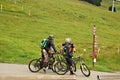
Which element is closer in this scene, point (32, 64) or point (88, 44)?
point (32, 64)

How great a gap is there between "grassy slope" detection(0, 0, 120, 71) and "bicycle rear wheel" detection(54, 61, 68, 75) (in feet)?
17.8

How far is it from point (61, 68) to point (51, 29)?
88.8 ft

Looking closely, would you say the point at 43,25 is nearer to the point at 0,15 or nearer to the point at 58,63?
the point at 0,15

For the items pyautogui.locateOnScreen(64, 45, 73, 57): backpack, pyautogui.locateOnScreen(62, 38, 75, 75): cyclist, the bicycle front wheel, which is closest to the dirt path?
the bicycle front wheel

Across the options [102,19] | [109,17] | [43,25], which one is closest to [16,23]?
[43,25]

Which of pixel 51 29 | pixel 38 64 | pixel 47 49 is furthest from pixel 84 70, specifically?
pixel 51 29

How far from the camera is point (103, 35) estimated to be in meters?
53.8

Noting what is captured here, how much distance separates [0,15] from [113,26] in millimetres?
20929

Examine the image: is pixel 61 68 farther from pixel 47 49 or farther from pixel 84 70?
pixel 84 70

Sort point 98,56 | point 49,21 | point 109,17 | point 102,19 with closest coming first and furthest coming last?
point 98,56 < point 49,21 < point 102,19 < point 109,17

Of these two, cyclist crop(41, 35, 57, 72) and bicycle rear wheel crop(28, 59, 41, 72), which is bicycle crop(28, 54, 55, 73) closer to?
bicycle rear wheel crop(28, 59, 41, 72)

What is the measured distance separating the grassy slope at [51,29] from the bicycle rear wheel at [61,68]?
5.41 m

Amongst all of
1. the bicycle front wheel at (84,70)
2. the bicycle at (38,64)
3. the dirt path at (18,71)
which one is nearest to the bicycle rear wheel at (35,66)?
the bicycle at (38,64)

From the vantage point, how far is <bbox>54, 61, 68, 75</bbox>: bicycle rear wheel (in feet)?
73.7
